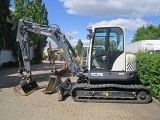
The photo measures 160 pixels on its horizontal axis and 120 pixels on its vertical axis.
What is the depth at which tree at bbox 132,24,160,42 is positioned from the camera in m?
83.6

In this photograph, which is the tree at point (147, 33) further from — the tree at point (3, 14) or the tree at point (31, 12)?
the tree at point (3, 14)

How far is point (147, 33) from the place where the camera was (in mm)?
88062

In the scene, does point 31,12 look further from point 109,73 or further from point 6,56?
point 109,73

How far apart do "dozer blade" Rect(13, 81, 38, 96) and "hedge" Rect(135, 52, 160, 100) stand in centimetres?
519

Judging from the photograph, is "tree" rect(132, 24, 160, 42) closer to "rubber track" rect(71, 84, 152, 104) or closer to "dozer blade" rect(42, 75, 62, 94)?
"dozer blade" rect(42, 75, 62, 94)

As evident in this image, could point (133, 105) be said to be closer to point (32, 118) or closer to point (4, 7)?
point (32, 118)

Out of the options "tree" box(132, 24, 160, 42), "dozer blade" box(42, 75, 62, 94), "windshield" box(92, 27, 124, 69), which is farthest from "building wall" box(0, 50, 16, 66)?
"tree" box(132, 24, 160, 42)

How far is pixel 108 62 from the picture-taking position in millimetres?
11922

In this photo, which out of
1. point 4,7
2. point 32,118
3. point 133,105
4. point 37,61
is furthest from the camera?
point 37,61

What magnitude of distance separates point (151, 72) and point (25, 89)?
5.77 meters

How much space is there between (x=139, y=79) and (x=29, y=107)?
238 inches

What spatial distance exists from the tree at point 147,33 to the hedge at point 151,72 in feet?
231

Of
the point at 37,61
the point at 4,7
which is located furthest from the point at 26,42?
the point at 37,61

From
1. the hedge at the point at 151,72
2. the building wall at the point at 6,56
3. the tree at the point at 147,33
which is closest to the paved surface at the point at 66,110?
the hedge at the point at 151,72
